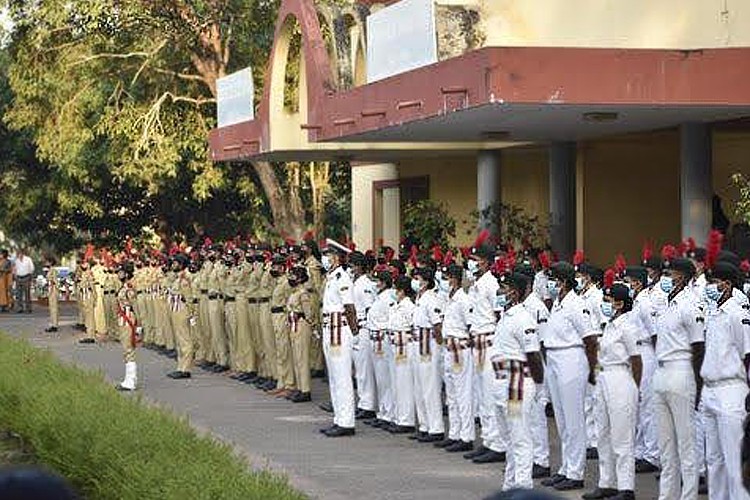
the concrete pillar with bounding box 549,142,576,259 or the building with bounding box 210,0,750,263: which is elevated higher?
the building with bounding box 210,0,750,263

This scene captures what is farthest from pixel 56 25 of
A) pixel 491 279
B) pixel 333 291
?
pixel 491 279

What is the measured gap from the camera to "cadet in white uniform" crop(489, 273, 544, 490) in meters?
12.1

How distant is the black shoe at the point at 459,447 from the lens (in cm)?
1489

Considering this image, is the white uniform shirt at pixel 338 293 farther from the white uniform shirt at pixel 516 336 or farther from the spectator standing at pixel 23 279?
the spectator standing at pixel 23 279

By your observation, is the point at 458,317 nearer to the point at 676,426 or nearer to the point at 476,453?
the point at 476,453

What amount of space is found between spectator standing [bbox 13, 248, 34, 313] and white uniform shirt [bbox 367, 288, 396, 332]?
980 inches

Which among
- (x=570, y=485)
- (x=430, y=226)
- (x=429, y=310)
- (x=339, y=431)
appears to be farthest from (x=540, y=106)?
(x=430, y=226)

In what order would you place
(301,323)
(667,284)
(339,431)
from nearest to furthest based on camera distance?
1. (667,284)
2. (339,431)
3. (301,323)

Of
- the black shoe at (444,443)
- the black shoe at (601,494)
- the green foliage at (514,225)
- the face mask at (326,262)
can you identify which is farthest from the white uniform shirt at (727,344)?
the green foliage at (514,225)

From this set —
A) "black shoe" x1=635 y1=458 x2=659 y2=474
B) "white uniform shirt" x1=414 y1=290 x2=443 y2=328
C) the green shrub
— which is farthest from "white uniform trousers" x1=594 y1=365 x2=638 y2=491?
"white uniform shirt" x1=414 y1=290 x2=443 y2=328

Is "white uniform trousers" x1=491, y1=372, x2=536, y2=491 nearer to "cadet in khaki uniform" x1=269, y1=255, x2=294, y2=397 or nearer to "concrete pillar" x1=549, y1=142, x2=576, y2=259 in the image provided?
"cadet in khaki uniform" x1=269, y1=255, x2=294, y2=397

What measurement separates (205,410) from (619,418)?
799cm

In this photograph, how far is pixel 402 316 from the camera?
16000 millimetres

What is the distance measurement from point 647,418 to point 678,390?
223 cm
